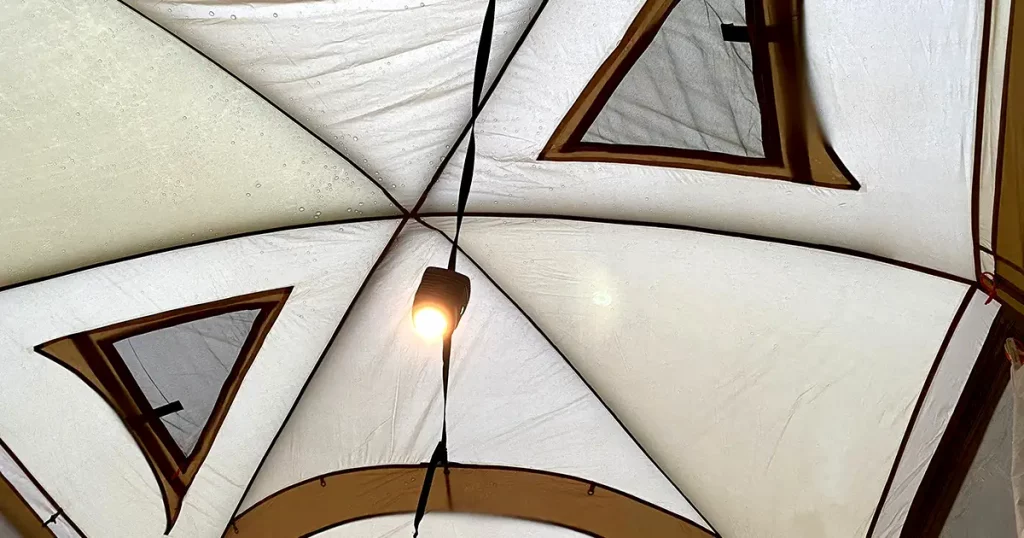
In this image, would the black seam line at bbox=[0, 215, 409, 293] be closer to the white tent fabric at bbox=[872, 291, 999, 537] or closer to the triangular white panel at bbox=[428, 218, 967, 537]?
the triangular white panel at bbox=[428, 218, 967, 537]

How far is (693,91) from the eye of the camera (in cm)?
202

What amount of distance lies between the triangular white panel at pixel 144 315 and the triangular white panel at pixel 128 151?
74mm

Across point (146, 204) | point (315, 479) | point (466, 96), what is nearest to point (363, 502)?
point (315, 479)

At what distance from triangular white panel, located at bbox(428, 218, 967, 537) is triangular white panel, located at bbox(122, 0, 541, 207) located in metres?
0.39

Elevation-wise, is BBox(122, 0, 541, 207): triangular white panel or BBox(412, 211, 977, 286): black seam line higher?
BBox(122, 0, 541, 207): triangular white panel

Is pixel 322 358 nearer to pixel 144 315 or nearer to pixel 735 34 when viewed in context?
pixel 144 315

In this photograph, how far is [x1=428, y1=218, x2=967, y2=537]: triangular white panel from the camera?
2.17 metres

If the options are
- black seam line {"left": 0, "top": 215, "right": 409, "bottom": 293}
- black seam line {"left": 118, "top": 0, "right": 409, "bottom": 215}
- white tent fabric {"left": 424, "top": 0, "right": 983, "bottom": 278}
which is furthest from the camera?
black seam line {"left": 0, "top": 215, "right": 409, "bottom": 293}

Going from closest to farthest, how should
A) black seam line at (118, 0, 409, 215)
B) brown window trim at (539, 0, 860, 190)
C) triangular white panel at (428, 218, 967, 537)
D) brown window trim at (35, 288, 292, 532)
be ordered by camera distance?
brown window trim at (539, 0, 860, 190) → black seam line at (118, 0, 409, 215) → triangular white panel at (428, 218, 967, 537) → brown window trim at (35, 288, 292, 532)

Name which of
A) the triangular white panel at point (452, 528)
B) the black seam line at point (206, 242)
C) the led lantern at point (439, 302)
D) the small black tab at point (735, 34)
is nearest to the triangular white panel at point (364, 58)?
the black seam line at point (206, 242)

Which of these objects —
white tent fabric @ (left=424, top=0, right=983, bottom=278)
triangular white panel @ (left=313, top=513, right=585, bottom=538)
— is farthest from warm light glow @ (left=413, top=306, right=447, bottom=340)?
triangular white panel @ (left=313, top=513, right=585, bottom=538)

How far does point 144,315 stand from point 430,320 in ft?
3.82

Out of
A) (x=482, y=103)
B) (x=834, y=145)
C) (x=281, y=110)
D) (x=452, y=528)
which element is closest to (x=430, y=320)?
(x=482, y=103)

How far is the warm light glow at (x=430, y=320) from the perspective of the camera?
5.84 feet
